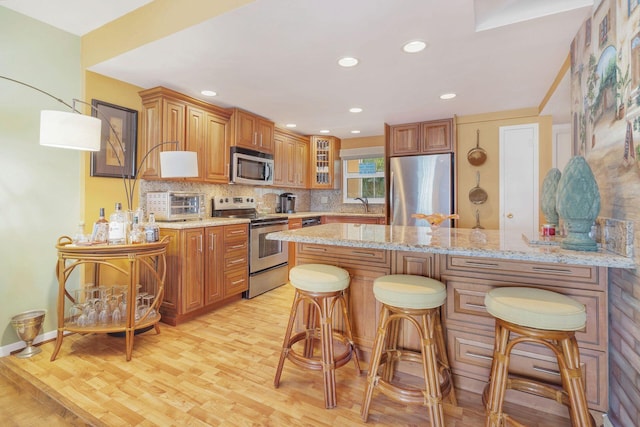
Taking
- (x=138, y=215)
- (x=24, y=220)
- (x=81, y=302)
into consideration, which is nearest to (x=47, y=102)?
(x=24, y=220)

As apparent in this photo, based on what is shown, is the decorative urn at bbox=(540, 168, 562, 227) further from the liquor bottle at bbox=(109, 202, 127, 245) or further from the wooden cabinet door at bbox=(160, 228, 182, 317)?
the liquor bottle at bbox=(109, 202, 127, 245)

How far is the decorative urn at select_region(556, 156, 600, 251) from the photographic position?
1.34 metres

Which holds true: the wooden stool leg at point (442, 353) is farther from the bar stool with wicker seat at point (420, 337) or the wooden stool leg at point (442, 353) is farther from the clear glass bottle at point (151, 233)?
the clear glass bottle at point (151, 233)

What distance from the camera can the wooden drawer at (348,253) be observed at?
1901 mm

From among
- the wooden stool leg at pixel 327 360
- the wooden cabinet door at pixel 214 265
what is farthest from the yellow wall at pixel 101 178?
the wooden stool leg at pixel 327 360

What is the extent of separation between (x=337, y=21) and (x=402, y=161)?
2.62m

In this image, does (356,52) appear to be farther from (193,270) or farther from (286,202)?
(286,202)

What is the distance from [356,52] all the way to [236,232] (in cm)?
210

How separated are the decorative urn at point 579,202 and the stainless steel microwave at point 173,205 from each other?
9.74 feet

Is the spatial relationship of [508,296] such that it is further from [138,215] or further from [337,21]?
[138,215]

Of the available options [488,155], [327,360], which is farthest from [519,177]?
[327,360]

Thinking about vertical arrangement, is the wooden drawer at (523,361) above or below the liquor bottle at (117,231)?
below

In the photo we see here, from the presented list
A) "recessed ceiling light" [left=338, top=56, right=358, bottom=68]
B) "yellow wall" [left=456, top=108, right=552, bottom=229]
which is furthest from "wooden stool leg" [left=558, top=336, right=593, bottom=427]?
"yellow wall" [left=456, top=108, right=552, bottom=229]

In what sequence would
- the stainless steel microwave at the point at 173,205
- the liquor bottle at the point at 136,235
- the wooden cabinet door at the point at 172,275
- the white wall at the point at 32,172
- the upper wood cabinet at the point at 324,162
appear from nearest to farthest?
the white wall at the point at 32,172
the liquor bottle at the point at 136,235
the wooden cabinet door at the point at 172,275
the stainless steel microwave at the point at 173,205
the upper wood cabinet at the point at 324,162
